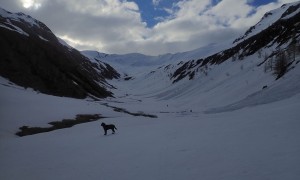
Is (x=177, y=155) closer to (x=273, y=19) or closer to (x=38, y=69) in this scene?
(x=38, y=69)

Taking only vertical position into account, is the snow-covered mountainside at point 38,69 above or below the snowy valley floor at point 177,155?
above

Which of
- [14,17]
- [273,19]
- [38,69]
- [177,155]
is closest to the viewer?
[177,155]

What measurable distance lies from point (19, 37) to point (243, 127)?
55.7 meters

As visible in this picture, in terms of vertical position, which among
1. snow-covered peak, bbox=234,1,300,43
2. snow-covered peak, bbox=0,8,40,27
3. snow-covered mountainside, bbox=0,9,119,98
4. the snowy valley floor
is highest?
snow-covered peak, bbox=0,8,40,27

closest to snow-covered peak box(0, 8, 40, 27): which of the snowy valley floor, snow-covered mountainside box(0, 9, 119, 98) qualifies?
snow-covered mountainside box(0, 9, 119, 98)

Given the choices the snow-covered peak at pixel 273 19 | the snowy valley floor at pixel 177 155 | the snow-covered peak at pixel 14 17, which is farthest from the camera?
the snow-covered peak at pixel 14 17

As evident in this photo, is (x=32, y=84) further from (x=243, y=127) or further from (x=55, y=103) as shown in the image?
(x=243, y=127)

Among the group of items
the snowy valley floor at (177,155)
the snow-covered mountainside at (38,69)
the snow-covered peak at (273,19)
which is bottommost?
the snowy valley floor at (177,155)

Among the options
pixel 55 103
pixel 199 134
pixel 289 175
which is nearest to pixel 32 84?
pixel 55 103

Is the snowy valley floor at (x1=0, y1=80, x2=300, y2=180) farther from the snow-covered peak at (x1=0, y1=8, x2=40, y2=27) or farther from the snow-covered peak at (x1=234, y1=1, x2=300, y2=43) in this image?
the snow-covered peak at (x1=0, y1=8, x2=40, y2=27)

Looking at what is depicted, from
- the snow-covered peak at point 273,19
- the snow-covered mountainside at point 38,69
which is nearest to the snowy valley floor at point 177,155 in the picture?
the snow-covered mountainside at point 38,69

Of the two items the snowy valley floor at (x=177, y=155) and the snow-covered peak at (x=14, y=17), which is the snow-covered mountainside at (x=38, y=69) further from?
the snow-covered peak at (x=14, y=17)

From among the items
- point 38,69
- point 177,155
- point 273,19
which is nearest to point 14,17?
point 38,69

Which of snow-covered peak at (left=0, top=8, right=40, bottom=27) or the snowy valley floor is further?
snow-covered peak at (left=0, top=8, right=40, bottom=27)
